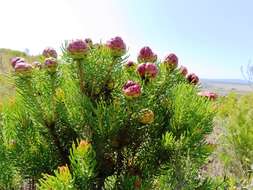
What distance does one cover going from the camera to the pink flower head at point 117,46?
161 centimetres

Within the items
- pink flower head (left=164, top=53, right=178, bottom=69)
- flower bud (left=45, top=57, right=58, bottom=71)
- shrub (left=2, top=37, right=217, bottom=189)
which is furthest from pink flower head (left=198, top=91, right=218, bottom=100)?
flower bud (left=45, top=57, right=58, bottom=71)

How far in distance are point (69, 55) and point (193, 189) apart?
0.80 metres

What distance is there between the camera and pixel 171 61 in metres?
1.77

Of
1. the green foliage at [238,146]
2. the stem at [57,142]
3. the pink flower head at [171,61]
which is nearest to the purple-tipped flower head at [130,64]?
the pink flower head at [171,61]

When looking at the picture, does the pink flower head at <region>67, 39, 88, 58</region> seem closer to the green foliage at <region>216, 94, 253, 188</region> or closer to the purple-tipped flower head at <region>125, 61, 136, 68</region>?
the purple-tipped flower head at <region>125, 61, 136, 68</region>

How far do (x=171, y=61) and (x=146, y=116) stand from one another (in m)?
0.30

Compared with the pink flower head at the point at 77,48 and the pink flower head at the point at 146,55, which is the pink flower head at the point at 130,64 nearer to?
the pink flower head at the point at 146,55

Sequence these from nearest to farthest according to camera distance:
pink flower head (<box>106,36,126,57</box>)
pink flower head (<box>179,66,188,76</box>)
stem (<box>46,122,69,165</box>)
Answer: pink flower head (<box>106,36,126,57</box>)
stem (<box>46,122,69,165</box>)
pink flower head (<box>179,66,188,76</box>)

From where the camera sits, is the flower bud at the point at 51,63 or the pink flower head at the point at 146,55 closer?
the flower bud at the point at 51,63

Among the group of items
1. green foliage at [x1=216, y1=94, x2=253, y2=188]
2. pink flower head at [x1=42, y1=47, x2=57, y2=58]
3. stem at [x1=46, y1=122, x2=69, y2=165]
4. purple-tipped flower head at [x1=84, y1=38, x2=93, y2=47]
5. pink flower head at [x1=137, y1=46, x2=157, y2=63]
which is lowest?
green foliage at [x1=216, y1=94, x2=253, y2=188]

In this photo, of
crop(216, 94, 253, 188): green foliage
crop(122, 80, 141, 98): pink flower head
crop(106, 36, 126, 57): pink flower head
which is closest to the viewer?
crop(122, 80, 141, 98): pink flower head

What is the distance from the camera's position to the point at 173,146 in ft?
5.53

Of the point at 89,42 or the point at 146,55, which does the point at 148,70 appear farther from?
the point at 89,42

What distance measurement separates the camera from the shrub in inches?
63.7
